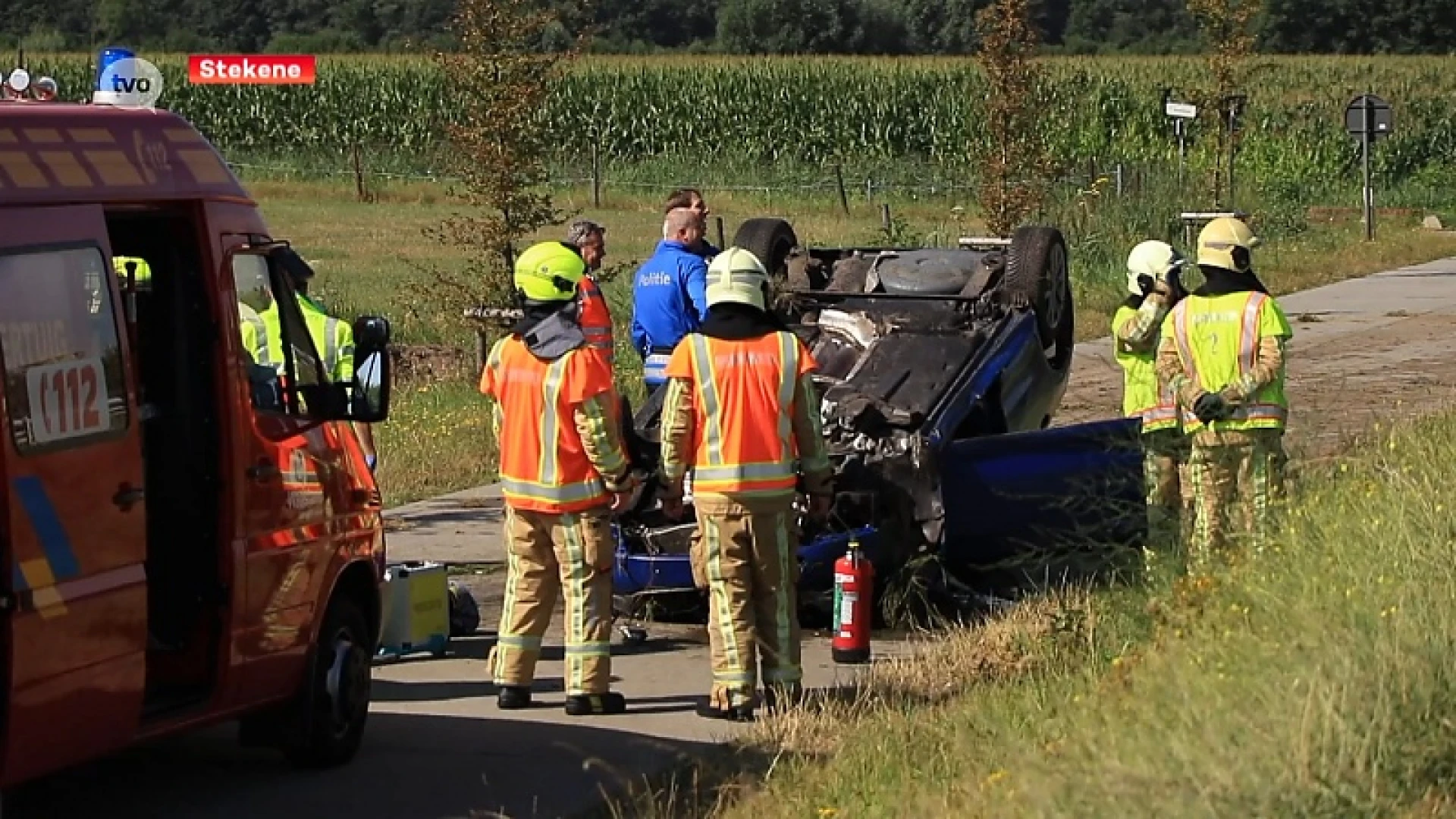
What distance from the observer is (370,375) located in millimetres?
8508

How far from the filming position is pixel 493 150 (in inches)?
680

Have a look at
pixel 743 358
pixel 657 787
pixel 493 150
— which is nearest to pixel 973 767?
pixel 657 787

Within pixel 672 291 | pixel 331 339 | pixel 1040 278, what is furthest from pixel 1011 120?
pixel 331 339

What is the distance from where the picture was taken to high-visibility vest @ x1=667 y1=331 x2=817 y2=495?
916 centimetres

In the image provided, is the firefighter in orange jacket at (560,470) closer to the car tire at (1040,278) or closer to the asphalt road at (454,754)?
the asphalt road at (454,754)

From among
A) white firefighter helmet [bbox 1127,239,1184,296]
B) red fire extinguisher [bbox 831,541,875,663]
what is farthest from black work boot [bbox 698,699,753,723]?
white firefighter helmet [bbox 1127,239,1184,296]

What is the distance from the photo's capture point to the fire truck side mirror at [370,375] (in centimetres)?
830

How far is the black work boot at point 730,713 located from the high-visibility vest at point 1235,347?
272cm

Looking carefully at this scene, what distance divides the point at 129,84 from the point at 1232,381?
498 centimetres

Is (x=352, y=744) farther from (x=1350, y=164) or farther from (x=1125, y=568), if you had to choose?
(x=1350, y=164)

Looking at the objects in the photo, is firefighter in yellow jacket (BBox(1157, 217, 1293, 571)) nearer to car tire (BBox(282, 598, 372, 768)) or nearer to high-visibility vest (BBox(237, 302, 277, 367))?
car tire (BBox(282, 598, 372, 768))

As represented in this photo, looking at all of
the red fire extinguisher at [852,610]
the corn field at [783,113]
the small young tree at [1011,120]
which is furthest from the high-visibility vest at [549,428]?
the corn field at [783,113]

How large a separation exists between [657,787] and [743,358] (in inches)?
73.8

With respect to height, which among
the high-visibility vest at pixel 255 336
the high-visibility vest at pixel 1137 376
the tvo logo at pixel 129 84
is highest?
the tvo logo at pixel 129 84
